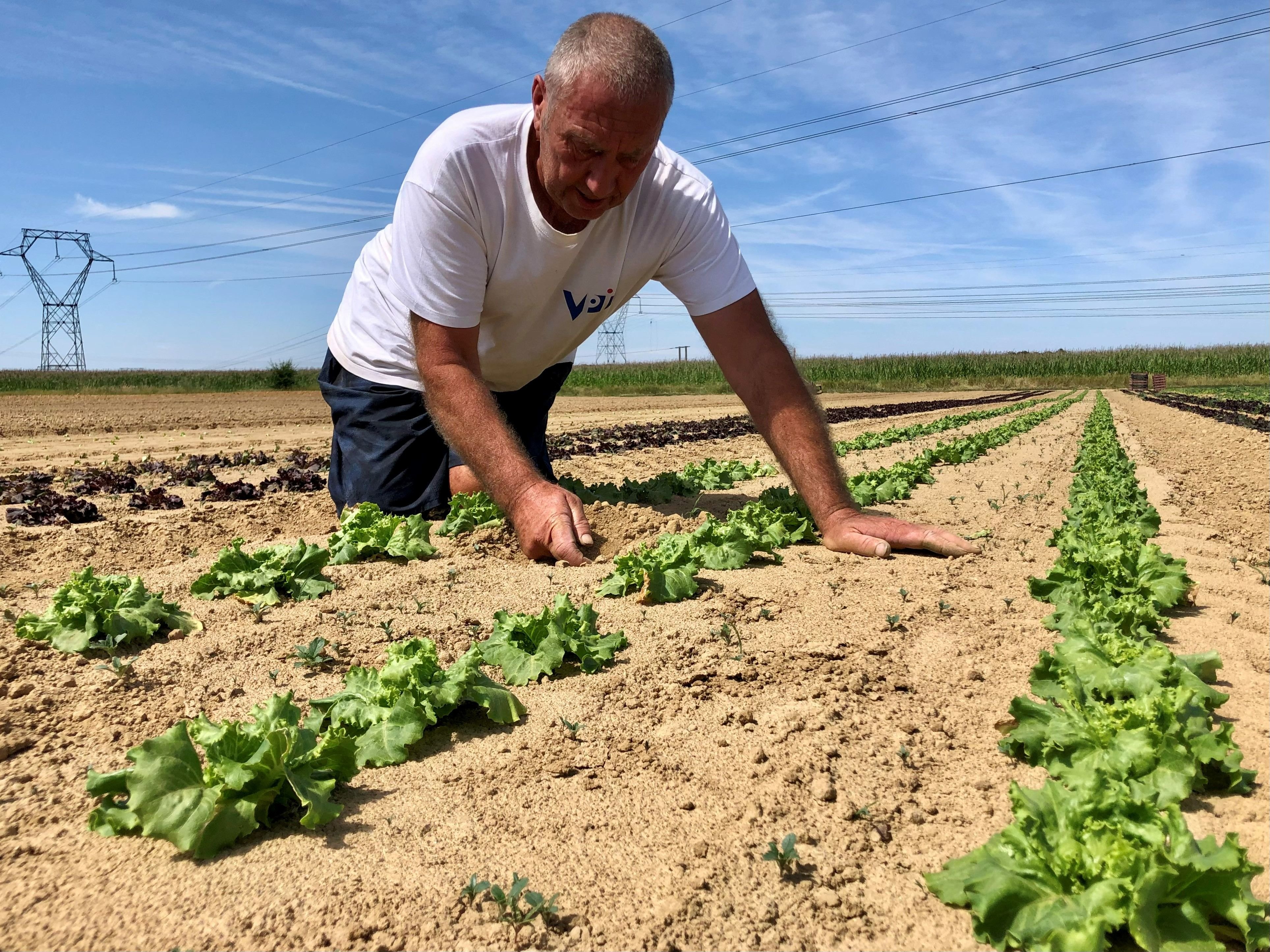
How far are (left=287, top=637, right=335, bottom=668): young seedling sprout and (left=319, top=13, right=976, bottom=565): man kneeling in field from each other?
3.87 feet

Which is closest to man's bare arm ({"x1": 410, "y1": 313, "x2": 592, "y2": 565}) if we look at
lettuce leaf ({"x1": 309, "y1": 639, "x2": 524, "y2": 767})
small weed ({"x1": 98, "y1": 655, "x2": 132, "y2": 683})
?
lettuce leaf ({"x1": 309, "y1": 639, "x2": 524, "y2": 767})

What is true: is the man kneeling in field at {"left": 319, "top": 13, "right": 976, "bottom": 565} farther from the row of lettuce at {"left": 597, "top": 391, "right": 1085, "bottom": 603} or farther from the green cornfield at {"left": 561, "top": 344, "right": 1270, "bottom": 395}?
the green cornfield at {"left": 561, "top": 344, "right": 1270, "bottom": 395}

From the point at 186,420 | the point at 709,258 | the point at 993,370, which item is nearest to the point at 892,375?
the point at 993,370

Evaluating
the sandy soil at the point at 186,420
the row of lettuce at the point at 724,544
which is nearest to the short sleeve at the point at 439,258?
the row of lettuce at the point at 724,544

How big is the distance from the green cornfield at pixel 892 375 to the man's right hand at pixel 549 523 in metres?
30.6

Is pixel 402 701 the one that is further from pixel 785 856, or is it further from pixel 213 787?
pixel 785 856

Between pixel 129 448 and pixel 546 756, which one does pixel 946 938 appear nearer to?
pixel 546 756

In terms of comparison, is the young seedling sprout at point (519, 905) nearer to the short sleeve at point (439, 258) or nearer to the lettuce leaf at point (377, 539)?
the lettuce leaf at point (377, 539)

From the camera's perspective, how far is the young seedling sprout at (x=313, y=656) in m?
3.01

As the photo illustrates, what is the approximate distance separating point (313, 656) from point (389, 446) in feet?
7.76

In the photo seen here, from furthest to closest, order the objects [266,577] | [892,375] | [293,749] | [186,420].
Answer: [892,375], [186,420], [266,577], [293,749]

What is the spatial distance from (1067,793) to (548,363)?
3912 millimetres

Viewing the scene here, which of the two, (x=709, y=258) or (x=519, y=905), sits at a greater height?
(x=709, y=258)

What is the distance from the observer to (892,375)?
176 feet
